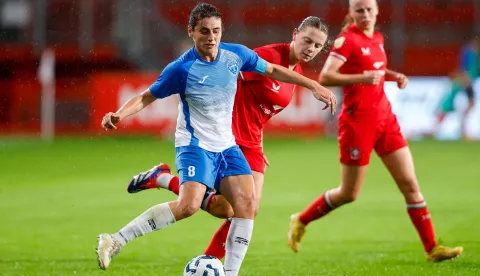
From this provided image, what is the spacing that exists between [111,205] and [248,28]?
18.0m

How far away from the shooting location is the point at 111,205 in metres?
11.9

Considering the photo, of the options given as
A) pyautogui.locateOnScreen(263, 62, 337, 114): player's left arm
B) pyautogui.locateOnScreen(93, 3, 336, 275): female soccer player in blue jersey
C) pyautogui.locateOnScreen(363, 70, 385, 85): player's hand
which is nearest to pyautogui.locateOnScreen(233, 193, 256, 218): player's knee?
pyautogui.locateOnScreen(93, 3, 336, 275): female soccer player in blue jersey

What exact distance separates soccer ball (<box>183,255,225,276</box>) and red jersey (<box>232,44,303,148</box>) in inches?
52.8

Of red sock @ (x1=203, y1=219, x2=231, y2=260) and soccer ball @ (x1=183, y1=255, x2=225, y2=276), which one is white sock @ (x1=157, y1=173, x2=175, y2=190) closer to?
red sock @ (x1=203, y1=219, x2=231, y2=260)

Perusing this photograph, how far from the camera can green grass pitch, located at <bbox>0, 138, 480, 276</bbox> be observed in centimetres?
778

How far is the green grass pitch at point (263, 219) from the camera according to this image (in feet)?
25.5

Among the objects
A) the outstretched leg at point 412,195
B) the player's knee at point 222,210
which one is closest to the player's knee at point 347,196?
the outstretched leg at point 412,195

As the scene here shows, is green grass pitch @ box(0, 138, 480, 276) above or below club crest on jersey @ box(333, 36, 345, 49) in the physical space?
below

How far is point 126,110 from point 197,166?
2.08 ft

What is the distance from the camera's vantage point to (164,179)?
7.84m

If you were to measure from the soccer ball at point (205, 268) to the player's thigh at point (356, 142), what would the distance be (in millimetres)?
2324

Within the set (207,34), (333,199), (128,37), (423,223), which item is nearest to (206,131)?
(207,34)

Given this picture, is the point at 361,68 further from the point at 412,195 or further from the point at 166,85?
the point at 166,85

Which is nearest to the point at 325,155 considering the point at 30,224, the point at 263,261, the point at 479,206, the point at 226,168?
the point at 479,206
